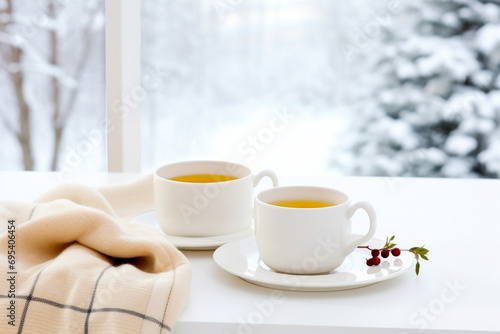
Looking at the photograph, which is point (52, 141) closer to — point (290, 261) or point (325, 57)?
point (325, 57)

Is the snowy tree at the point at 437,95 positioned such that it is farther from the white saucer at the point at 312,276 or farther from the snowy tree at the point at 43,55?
the white saucer at the point at 312,276

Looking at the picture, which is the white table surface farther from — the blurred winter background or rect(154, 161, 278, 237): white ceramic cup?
the blurred winter background

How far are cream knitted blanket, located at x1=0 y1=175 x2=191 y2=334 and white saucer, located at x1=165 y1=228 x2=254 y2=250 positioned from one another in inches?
1.2

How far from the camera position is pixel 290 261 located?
0.70 meters

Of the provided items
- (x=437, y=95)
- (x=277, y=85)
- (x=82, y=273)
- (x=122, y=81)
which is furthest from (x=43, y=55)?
(x=82, y=273)

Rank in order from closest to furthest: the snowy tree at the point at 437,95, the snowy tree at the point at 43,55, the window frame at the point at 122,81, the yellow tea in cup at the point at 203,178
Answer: the yellow tea in cup at the point at 203,178 → the window frame at the point at 122,81 → the snowy tree at the point at 43,55 → the snowy tree at the point at 437,95

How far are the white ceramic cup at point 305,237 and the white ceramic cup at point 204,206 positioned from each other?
92 millimetres

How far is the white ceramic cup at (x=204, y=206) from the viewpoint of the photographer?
798 mm

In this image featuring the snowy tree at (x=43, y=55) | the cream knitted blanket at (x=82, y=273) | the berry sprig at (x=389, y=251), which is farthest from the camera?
the snowy tree at (x=43, y=55)

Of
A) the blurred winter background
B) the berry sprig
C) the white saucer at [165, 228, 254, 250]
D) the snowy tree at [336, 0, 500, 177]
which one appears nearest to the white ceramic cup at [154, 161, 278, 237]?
the white saucer at [165, 228, 254, 250]

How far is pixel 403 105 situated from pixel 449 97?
264mm

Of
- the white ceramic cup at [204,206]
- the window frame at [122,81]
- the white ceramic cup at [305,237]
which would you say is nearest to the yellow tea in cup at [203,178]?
the white ceramic cup at [204,206]

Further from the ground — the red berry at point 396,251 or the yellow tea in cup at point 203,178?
the yellow tea in cup at point 203,178

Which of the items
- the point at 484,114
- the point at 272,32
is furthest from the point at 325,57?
the point at 484,114
